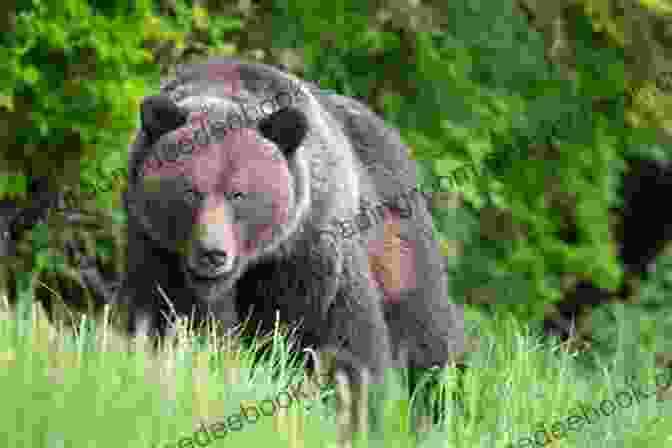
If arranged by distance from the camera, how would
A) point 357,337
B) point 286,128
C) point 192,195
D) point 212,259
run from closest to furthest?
1. point 212,259
2. point 192,195
3. point 286,128
4. point 357,337

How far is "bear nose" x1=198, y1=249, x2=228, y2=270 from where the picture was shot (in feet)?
16.8

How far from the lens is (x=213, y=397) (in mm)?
4023

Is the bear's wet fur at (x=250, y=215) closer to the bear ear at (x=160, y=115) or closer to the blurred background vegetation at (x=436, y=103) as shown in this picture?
the bear ear at (x=160, y=115)

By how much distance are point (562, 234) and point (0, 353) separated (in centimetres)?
897

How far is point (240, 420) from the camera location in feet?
13.1

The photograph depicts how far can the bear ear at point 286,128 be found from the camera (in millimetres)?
5391

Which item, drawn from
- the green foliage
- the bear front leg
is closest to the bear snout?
the bear front leg

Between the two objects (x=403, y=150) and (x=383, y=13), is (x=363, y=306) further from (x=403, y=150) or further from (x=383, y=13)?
(x=383, y=13)

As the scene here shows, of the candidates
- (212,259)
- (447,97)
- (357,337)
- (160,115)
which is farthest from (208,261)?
(447,97)

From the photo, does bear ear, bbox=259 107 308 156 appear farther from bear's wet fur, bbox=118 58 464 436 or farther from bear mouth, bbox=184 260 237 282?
bear mouth, bbox=184 260 237 282

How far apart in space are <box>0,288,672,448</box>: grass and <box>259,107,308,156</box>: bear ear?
30.0 inches

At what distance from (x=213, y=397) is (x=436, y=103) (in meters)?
5.51

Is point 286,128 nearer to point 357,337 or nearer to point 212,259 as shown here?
point 212,259

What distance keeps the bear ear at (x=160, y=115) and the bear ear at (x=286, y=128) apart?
0.32 metres
